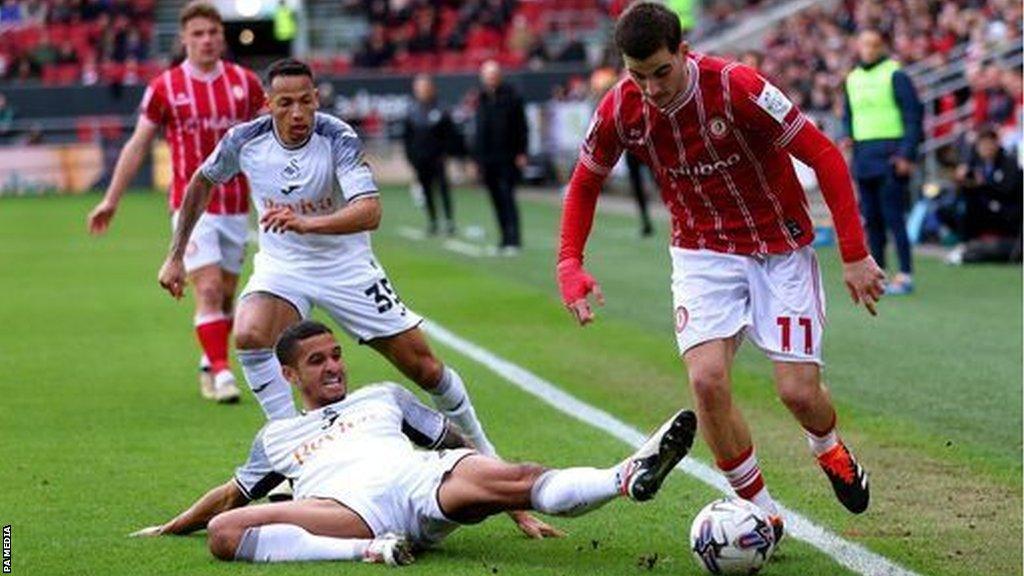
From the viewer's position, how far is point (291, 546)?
815cm

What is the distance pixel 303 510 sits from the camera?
27.1 feet

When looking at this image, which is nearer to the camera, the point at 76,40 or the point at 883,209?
the point at 883,209

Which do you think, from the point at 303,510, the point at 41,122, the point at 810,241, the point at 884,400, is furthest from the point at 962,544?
the point at 41,122

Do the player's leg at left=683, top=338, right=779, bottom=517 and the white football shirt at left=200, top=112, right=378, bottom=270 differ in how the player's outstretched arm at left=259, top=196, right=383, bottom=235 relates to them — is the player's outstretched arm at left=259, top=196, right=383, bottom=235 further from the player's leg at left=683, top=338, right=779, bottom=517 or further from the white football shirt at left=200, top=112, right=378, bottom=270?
the player's leg at left=683, top=338, right=779, bottom=517

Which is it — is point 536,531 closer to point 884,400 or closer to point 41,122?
point 884,400

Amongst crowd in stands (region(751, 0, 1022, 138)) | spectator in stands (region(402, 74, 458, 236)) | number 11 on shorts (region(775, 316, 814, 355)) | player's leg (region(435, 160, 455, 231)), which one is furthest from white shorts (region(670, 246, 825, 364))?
spectator in stands (region(402, 74, 458, 236))

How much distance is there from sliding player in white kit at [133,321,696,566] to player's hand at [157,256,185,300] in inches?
56.7

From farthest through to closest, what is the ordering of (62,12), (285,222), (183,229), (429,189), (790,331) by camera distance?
1. (62,12)
2. (429,189)
3. (183,229)
4. (285,222)
5. (790,331)

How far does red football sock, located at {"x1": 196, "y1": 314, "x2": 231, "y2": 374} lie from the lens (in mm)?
13656

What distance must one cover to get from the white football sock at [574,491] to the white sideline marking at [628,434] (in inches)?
37.0

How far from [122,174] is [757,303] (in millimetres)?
5535

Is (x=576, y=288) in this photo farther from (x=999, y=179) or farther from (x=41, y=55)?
(x=41, y=55)

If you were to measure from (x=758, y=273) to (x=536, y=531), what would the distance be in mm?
1300

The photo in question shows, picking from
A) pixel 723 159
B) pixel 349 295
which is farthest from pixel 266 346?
pixel 723 159
